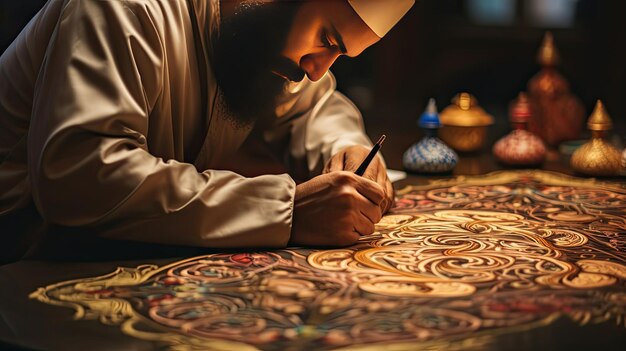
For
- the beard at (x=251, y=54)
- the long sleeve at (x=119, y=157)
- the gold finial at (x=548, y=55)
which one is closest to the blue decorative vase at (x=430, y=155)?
the gold finial at (x=548, y=55)

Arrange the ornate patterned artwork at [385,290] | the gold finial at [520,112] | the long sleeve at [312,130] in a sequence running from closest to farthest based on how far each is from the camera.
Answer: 1. the ornate patterned artwork at [385,290]
2. the long sleeve at [312,130]
3. the gold finial at [520,112]

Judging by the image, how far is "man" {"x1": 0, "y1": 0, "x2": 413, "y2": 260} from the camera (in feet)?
6.91

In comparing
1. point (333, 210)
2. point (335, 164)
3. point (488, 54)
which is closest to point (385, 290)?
point (333, 210)

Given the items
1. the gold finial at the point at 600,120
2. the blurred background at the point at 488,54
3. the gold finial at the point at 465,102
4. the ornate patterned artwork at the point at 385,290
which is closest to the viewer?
the ornate patterned artwork at the point at 385,290

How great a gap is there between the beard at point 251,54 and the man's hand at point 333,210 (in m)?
0.34

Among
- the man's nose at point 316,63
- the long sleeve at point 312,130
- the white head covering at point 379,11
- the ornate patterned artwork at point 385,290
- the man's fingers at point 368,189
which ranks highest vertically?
the white head covering at point 379,11

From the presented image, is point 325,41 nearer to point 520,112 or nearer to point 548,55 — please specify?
point 520,112

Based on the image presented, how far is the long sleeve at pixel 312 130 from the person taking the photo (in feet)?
9.51

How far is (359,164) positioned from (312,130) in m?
0.32

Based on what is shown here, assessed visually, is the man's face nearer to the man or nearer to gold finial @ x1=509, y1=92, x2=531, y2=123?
the man

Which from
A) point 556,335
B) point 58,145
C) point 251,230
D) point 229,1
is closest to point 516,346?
point 556,335

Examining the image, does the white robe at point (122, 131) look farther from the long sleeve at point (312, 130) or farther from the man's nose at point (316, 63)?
the long sleeve at point (312, 130)

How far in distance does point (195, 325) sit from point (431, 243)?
2.66 feet

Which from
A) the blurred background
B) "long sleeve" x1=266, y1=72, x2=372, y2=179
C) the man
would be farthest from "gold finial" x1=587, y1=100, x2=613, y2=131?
the blurred background
